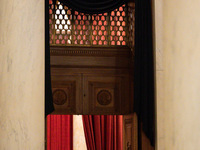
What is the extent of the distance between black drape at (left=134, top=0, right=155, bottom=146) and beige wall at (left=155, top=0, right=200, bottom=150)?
→ 0.08m

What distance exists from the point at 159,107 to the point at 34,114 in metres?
1.32

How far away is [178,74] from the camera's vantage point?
101 inches

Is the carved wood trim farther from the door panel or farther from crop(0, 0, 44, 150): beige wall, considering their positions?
crop(0, 0, 44, 150): beige wall

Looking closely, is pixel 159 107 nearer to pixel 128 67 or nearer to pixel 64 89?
pixel 128 67

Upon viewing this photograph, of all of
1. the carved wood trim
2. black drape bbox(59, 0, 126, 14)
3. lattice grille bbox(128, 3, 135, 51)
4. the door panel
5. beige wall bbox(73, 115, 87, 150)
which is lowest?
beige wall bbox(73, 115, 87, 150)

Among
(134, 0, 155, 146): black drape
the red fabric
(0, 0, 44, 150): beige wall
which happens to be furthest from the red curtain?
(0, 0, 44, 150): beige wall

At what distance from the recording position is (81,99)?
138 inches

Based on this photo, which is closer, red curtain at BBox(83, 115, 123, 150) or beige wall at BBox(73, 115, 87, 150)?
red curtain at BBox(83, 115, 123, 150)

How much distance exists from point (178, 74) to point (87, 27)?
1484 millimetres

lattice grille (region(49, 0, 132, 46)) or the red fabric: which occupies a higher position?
lattice grille (region(49, 0, 132, 46))

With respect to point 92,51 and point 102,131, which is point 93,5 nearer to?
point 92,51

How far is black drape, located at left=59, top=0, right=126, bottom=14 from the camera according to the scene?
3330mm

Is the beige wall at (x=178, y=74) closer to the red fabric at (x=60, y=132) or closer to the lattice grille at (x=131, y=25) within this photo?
the lattice grille at (x=131, y=25)

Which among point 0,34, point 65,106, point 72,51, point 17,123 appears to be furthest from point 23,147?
point 72,51
